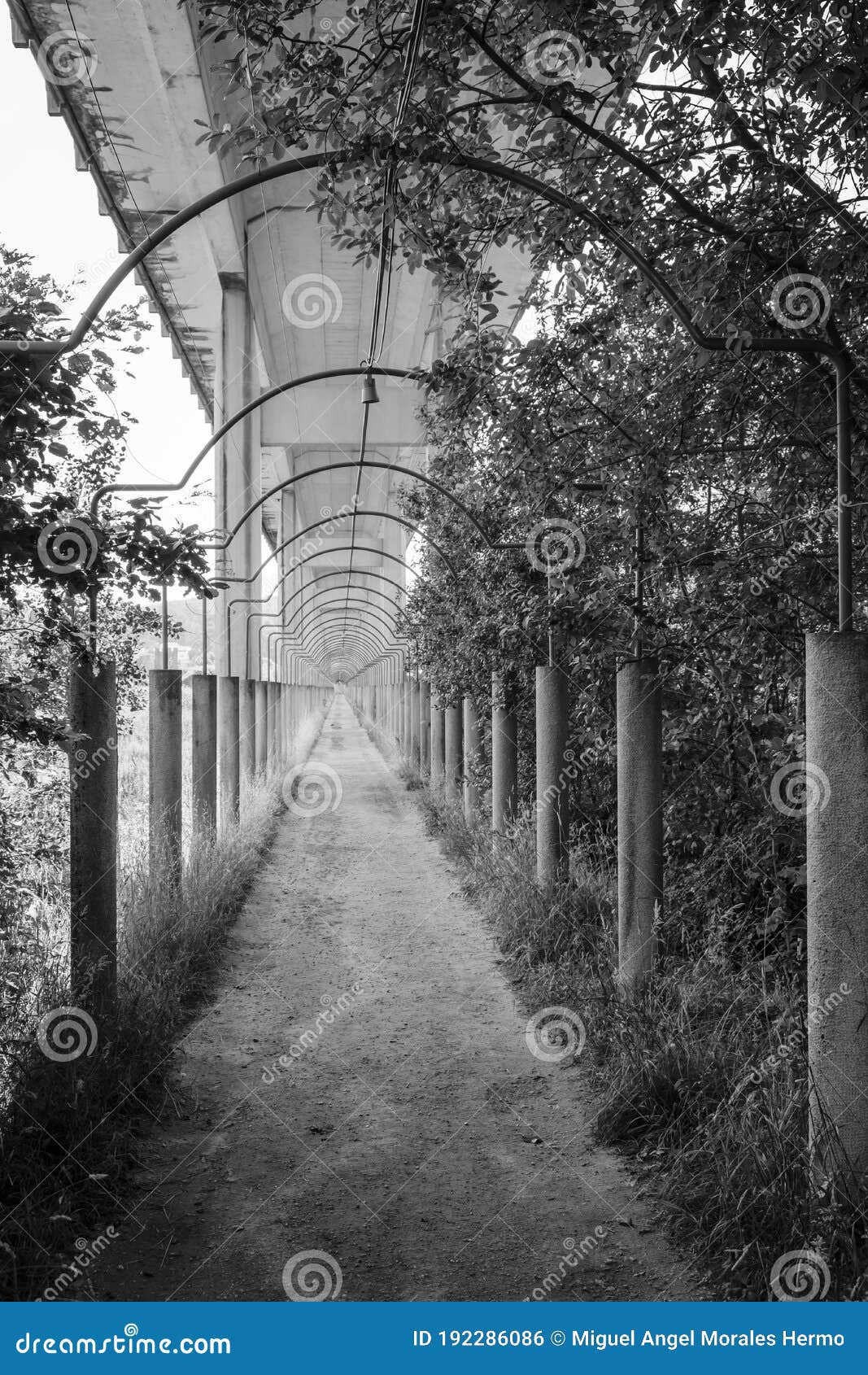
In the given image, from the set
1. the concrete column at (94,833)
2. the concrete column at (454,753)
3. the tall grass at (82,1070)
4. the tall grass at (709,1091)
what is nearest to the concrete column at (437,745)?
the concrete column at (454,753)

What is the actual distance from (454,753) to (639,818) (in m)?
8.61

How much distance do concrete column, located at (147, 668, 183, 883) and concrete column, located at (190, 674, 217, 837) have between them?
2161 mm

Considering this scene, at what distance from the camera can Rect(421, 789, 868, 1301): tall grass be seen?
2.98m

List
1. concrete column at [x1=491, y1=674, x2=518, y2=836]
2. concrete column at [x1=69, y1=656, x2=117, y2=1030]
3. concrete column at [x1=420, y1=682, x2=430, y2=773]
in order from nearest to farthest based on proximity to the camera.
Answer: concrete column at [x1=69, y1=656, x2=117, y2=1030] → concrete column at [x1=491, y1=674, x2=518, y2=836] → concrete column at [x1=420, y1=682, x2=430, y2=773]

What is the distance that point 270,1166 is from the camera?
3.89m

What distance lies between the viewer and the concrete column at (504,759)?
9672 millimetres

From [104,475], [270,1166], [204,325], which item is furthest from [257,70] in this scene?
[204,325]

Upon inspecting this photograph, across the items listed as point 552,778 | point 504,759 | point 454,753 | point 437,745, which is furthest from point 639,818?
point 437,745

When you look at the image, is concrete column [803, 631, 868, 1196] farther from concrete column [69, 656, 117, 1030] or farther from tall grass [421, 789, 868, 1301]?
concrete column [69, 656, 117, 1030]

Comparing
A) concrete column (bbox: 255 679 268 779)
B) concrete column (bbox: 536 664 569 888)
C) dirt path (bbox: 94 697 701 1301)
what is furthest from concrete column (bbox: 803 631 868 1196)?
concrete column (bbox: 255 679 268 779)

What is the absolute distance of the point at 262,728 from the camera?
18.4 metres

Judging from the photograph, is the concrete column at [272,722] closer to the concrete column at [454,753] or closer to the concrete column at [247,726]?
the concrete column at [247,726]

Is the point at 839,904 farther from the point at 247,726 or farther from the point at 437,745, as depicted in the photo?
the point at 437,745

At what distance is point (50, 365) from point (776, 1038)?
12.1ft
